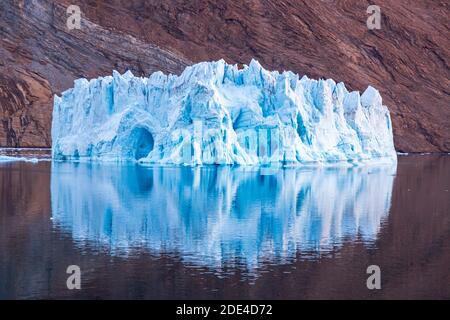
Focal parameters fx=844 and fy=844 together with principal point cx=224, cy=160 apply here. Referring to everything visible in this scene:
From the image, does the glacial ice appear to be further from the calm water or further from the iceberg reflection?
the calm water

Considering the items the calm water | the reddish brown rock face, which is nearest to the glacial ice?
the calm water

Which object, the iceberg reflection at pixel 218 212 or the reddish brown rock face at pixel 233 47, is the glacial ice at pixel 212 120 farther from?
the reddish brown rock face at pixel 233 47

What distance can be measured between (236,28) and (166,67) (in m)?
6.58

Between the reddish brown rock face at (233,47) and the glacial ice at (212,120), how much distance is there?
59.9 ft

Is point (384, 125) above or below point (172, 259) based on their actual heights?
above

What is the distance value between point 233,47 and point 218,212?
41.9m

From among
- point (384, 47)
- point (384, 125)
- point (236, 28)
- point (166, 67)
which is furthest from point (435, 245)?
point (384, 47)

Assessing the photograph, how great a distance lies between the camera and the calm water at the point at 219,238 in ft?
30.5

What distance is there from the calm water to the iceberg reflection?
0.03 m

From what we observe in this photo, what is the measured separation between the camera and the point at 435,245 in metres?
12.3

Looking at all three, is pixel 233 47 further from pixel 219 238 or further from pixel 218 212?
pixel 219 238

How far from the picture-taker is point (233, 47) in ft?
185

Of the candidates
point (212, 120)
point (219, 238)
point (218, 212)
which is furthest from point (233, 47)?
point (219, 238)
